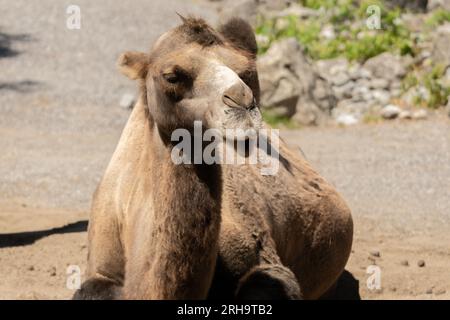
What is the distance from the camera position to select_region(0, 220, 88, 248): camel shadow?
845 cm

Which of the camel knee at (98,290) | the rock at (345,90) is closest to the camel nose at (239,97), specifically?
the camel knee at (98,290)

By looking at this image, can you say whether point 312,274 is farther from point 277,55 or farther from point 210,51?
point 277,55

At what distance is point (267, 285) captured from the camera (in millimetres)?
5016

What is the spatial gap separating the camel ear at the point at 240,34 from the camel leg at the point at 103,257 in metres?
1.27

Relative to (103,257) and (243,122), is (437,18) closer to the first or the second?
(103,257)

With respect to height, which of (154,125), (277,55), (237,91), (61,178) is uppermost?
(237,91)

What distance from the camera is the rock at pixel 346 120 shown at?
1594 cm

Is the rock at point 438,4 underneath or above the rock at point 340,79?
above

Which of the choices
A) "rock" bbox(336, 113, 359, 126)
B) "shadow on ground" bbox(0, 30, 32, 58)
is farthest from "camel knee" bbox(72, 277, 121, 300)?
"shadow on ground" bbox(0, 30, 32, 58)

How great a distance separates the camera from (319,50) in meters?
18.2

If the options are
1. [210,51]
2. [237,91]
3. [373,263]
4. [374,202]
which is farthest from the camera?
[374,202]

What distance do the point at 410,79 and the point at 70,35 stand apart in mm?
8309

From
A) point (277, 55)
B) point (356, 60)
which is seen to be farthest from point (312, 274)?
point (356, 60)

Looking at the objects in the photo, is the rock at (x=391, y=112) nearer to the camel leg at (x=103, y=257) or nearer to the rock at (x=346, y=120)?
the rock at (x=346, y=120)
